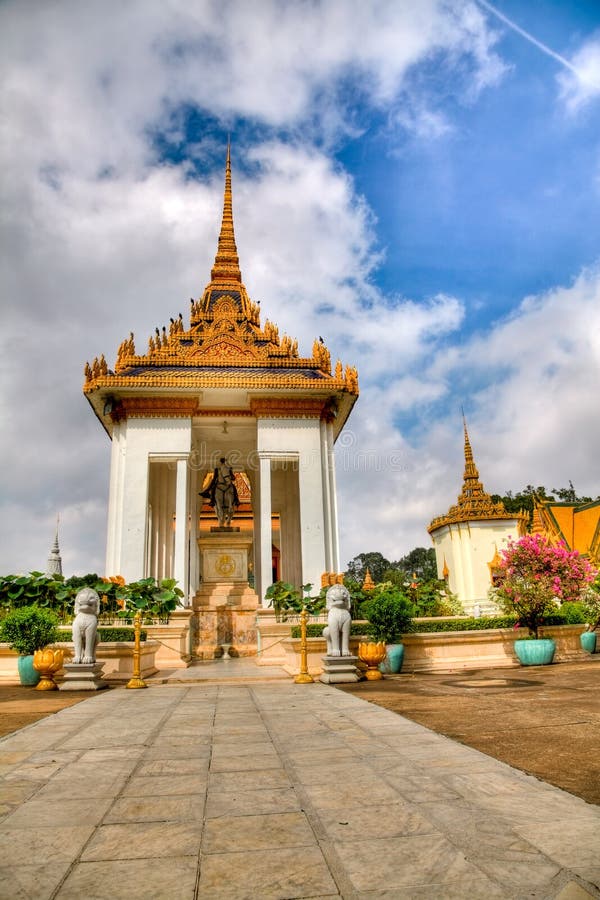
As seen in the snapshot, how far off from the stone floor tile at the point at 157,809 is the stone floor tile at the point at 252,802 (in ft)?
0.24

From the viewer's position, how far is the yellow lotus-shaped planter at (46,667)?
10328 mm

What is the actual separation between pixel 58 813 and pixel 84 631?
7518 mm

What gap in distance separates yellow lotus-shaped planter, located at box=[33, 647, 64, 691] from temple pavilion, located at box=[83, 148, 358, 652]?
604 centimetres

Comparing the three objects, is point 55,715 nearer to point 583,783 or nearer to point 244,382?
point 583,783

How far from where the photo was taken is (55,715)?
6832 millimetres

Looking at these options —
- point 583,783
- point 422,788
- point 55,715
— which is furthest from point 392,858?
point 55,715

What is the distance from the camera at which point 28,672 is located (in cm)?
1081

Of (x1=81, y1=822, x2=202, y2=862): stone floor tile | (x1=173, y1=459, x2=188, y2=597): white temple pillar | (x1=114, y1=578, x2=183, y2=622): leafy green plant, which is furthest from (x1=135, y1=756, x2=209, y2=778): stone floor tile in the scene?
(x1=173, y1=459, x2=188, y2=597): white temple pillar

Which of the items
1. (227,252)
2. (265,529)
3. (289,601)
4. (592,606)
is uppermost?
(227,252)

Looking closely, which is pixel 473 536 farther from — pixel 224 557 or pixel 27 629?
pixel 27 629

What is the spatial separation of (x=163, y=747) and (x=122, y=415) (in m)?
14.5

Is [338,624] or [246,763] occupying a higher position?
[338,624]

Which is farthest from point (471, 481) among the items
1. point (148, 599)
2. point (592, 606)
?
point (148, 599)

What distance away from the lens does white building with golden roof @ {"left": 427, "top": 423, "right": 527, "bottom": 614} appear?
32.1 meters
